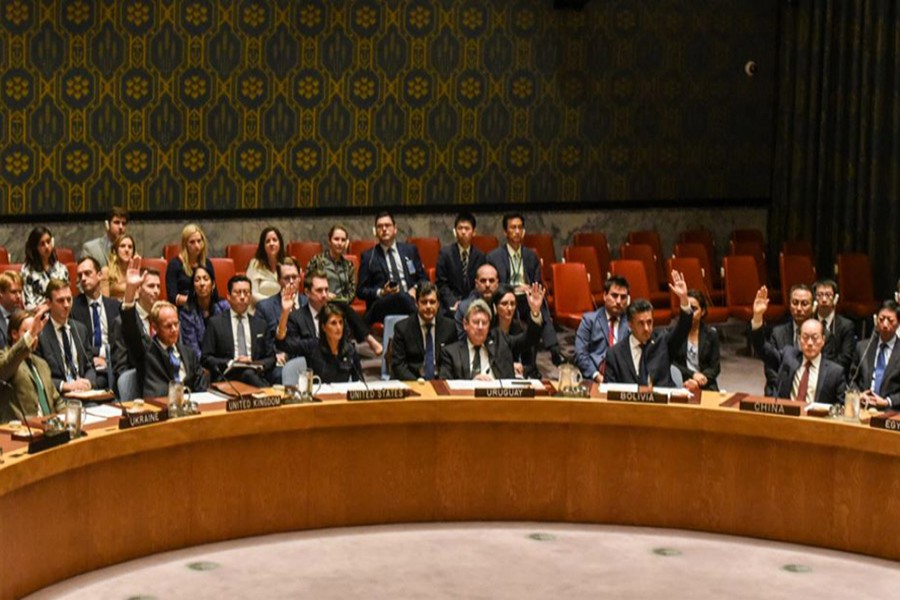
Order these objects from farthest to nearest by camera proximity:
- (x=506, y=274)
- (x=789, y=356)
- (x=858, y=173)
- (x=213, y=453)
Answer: (x=858, y=173), (x=506, y=274), (x=789, y=356), (x=213, y=453)

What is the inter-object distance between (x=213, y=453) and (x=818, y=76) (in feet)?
26.8

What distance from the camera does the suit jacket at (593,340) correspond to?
898 centimetres

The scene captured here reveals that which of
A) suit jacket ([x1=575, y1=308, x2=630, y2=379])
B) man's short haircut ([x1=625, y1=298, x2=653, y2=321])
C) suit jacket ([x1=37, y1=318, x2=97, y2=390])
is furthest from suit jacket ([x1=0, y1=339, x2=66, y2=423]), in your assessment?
suit jacket ([x1=575, y1=308, x2=630, y2=379])

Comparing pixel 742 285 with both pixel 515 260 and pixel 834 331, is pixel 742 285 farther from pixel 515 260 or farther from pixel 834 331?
pixel 834 331

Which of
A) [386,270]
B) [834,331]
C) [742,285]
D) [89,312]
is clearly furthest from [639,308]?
[742,285]

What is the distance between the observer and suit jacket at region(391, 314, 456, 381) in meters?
8.50

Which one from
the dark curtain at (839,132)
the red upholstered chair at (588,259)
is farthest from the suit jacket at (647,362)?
the dark curtain at (839,132)

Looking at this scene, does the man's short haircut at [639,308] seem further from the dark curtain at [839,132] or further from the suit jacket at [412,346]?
the dark curtain at [839,132]

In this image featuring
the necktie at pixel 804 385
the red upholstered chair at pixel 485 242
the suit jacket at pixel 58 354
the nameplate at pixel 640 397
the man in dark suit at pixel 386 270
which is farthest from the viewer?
the red upholstered chair at pixel 485 242

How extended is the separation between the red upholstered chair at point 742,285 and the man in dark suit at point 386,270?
8.16 feet

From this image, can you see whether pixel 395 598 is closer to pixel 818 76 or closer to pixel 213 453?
pixel 213 453

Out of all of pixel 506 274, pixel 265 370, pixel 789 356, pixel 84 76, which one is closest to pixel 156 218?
pixel 84 76

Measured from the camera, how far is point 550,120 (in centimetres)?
1335

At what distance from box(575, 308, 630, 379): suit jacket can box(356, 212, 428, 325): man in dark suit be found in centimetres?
161
